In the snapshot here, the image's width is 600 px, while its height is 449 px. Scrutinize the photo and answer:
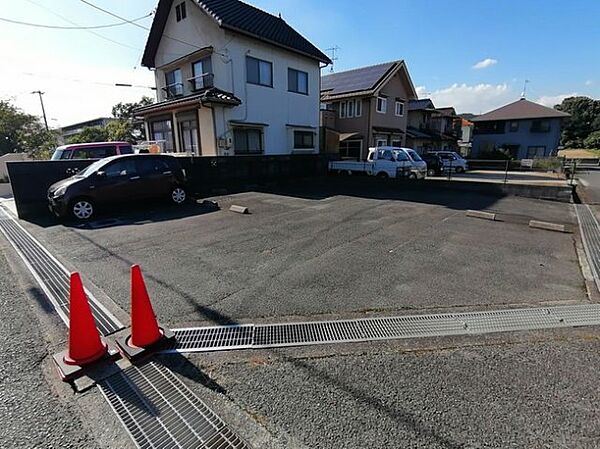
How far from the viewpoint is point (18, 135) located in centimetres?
2572

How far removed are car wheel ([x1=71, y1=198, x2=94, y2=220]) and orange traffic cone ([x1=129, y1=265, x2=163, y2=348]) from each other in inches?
242

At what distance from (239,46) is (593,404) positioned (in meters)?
15.5

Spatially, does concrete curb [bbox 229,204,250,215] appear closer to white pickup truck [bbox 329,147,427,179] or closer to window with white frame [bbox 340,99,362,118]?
white pickup truck [bbox 329,147,427,179]

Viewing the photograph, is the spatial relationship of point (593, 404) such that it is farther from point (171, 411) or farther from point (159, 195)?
point (159, 195)

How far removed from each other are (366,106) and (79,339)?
21418 millimetres

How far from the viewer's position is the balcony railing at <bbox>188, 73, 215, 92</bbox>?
14.0 m

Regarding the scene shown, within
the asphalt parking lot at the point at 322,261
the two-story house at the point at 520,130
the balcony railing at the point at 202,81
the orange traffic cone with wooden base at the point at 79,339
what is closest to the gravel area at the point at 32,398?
the orange traffic cone with wooden base at the point at 79,339

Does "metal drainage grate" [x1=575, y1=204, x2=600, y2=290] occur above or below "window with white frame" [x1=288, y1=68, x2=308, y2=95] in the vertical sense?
below

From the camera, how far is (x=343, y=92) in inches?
851

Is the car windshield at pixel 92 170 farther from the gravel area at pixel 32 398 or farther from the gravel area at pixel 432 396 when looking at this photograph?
the gravel area at pixel 432 396

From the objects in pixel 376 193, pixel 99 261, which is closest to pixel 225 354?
pixel 99 261

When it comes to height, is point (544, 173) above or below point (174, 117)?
below

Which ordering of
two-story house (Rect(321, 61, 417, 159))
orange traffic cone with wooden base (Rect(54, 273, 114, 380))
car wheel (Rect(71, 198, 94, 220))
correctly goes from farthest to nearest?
two-story house (Rect(321, 61, 417, 159))
car wheel (Rect(71, 198, 94, 220))
orange traffic cone with wooden base (Rect(54, 273, 114, 380))

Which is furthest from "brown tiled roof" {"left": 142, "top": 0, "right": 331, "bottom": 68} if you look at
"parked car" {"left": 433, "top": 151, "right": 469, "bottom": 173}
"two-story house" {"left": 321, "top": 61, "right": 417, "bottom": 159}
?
"parked car" {"left": 433, "top": 151, "right": 469, "bottom": 173}
